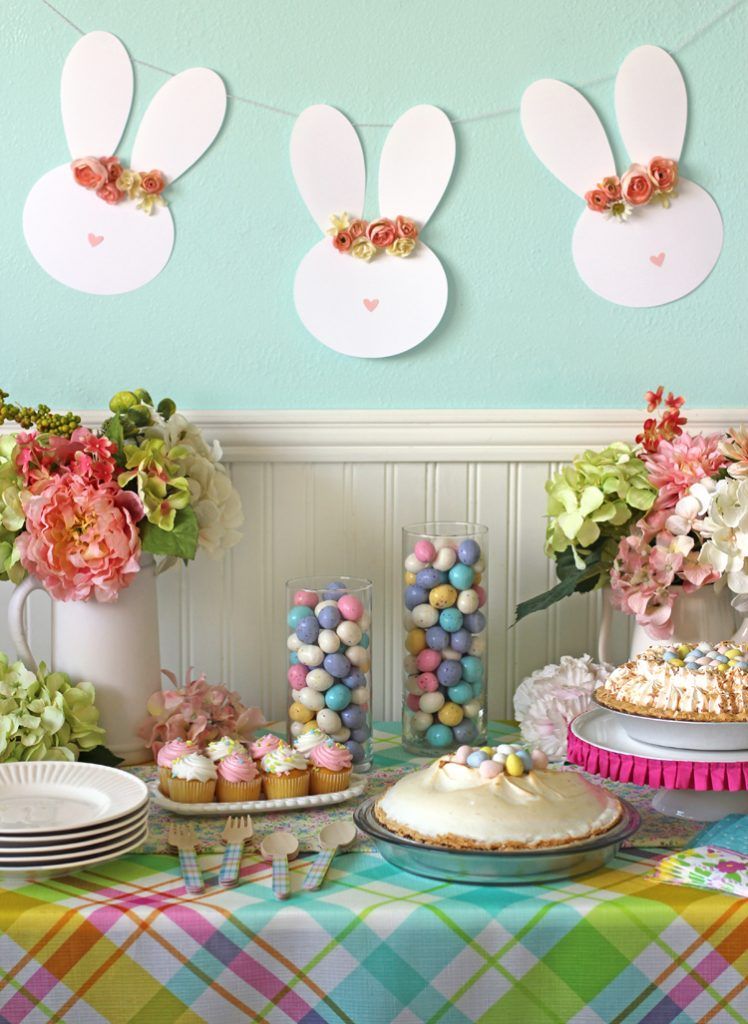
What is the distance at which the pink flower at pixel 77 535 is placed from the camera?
1311mm

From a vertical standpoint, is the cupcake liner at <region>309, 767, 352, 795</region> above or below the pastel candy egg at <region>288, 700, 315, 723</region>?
below

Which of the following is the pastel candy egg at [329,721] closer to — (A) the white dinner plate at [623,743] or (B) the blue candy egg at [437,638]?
(B) the blue candy egg at [437,638]

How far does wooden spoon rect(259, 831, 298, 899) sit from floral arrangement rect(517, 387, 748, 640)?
50 cm

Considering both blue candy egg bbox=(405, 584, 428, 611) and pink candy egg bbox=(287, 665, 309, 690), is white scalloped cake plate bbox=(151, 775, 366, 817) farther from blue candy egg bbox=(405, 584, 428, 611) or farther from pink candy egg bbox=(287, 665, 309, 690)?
blue candy egg bbox=(405, 584, 428, 611)

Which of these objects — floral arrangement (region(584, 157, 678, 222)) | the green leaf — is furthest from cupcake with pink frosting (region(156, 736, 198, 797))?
floral arrangement (region(584, 157, 678, 222))

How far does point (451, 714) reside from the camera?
142 cm

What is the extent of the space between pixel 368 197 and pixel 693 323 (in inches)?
19.6

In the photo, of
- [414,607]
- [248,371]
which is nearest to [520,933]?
[414,607]

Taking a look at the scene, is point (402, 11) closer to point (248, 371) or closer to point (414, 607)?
point (248, 371)

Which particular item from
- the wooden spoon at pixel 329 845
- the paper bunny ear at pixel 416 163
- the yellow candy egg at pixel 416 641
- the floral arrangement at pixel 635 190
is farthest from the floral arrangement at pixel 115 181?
the wooden spoon at pixel 329 845

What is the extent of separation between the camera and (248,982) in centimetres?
95

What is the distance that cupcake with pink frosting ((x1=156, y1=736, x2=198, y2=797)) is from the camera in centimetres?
123

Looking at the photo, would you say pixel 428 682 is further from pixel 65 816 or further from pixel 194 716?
pixel 65 816

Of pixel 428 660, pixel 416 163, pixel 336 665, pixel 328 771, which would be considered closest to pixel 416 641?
pixel 428 660
